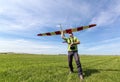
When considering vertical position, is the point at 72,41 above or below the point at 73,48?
above

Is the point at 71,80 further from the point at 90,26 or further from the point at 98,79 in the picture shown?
the point at 90,26

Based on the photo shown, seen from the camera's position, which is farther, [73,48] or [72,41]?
[73,48]

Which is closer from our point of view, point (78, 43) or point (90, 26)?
point (78, 43)

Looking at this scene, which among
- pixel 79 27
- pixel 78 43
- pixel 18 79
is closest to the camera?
pixel 18 79

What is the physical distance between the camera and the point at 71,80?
13414mm

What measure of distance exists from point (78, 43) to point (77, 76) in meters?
2.73

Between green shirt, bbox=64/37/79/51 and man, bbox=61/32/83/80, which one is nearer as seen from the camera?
man, bbox=61/32/83/80

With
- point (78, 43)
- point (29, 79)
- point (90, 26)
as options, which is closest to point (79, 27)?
point (90, 26)

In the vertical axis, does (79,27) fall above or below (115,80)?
above

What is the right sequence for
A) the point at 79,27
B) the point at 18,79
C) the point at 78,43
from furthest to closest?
the point at 79,27
the point at 78,43
the point at 18,79

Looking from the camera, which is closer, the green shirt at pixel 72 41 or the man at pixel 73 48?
the man at pixel 73 48

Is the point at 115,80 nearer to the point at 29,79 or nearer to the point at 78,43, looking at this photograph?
the point at 78,43

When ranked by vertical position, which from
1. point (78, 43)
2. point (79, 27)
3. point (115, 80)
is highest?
→ point (79, 27)

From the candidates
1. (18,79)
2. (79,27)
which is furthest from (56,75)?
(79,27)
